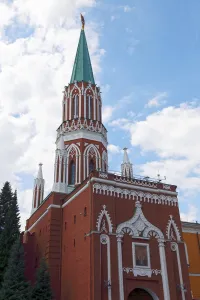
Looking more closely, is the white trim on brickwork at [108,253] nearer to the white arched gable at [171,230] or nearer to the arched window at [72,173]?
the white arched gable at [171,230]

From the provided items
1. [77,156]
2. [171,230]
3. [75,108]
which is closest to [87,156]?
[77,156]

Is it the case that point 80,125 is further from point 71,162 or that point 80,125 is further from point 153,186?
point 153,186

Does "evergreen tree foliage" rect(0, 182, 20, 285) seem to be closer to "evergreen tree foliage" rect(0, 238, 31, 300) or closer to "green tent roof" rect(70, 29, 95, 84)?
"evergreen tree foliage" rect(0, 238, 31, 300)

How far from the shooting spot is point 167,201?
1117 inches

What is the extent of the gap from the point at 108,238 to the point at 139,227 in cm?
282

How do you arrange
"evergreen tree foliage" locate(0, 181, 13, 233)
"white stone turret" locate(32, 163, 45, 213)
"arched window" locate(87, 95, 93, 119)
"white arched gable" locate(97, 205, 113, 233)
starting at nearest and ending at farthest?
"white arched gable" locate(97, 205, 113, 233) → "evergreen tree foliage" locate(0, 181, 13, 233) → "white stone turret" locate(32, 163, 45, 213) → "arched window" locate(87, 95, 93, 119)

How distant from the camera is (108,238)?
2469 cm

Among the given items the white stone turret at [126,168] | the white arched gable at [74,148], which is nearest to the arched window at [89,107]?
the white arched gable at [74,148]

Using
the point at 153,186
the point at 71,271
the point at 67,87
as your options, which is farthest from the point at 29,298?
the point at 67,87

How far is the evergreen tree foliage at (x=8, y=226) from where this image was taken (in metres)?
25.8

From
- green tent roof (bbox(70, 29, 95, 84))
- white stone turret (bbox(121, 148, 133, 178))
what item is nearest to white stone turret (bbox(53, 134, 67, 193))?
white stone turret (bbox(121, 148, 133, 178))

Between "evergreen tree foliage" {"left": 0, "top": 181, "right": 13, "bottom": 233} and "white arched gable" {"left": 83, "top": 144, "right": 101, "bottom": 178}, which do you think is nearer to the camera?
"evergreen tree foliage" {"left": 0, "top": 181, "right": 13, "bottom": 233}

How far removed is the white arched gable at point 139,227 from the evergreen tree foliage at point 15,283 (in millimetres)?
6921

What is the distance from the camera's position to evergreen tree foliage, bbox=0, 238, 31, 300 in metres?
21.9
